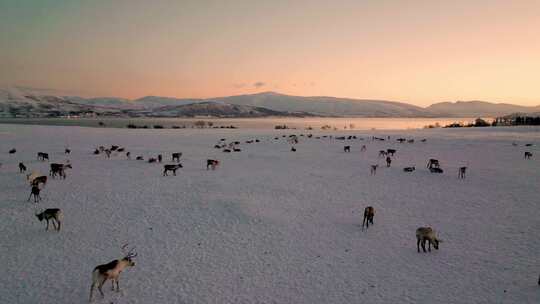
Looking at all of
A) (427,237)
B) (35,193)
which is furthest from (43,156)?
(427,237)

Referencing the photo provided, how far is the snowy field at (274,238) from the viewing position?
8.36 metres

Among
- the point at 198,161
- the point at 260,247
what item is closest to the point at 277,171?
the point at 198,161

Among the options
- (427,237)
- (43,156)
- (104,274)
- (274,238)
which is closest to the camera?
(104,274)

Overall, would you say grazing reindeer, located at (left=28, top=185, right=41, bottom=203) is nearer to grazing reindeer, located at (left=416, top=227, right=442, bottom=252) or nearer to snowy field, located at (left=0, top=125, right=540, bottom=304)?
snowy field, located at (left=0, top=125, right=540, bottom=304)

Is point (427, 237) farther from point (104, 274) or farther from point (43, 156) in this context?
point (43, 156)

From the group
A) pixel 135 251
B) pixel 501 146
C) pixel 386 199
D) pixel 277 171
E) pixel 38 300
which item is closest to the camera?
pixel 38 300

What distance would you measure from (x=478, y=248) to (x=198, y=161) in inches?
917

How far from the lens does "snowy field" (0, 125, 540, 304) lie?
8359 millimetres

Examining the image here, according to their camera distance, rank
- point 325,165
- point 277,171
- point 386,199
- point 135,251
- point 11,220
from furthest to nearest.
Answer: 1. point 325,165
2. point 277,171
3. point 386,199
4. point 11,220
5. point 135,251

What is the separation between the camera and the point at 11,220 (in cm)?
Result: 1297

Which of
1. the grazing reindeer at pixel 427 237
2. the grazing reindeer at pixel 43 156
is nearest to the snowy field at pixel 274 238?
the grazing reindeer at pixel 427 237

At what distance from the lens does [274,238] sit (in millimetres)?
11734

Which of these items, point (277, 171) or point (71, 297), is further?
point (277, 171)

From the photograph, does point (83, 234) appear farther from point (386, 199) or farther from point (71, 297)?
point (386, 199)
